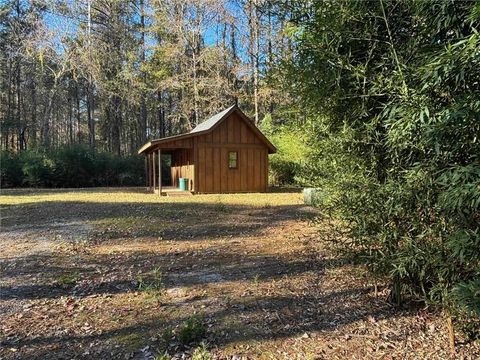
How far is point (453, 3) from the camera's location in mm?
2420

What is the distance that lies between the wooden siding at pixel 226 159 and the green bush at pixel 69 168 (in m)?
8.38

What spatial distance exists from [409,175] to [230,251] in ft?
11.6

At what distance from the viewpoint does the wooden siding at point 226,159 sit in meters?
15.6

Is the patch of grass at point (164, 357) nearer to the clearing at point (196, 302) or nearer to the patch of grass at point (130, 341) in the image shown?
the clearing at point (196, 302)

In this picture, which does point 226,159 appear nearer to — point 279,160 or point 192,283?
point 279,160

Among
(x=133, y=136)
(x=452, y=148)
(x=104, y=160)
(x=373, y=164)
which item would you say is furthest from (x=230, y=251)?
(x=133, y=136)

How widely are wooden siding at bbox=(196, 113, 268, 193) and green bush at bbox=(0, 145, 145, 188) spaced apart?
8.38m

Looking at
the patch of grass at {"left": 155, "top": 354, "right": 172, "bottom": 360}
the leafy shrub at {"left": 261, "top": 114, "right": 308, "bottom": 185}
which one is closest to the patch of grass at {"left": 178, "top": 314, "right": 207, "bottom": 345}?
the patch of grass at {"left": 155, "top": 354, "right": 172, "bottom": 360}

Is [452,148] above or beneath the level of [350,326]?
above

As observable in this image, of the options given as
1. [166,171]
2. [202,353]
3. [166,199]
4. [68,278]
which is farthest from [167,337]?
[166,171]

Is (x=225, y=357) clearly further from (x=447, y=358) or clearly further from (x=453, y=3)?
(x=453, y=3)

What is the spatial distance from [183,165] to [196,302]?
1425 cm

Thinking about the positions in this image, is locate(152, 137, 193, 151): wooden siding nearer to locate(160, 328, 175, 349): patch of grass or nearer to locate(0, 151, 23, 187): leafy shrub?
locate(0, 151, 23, 187): leafy shrub

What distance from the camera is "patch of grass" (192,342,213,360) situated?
8.96 feet
